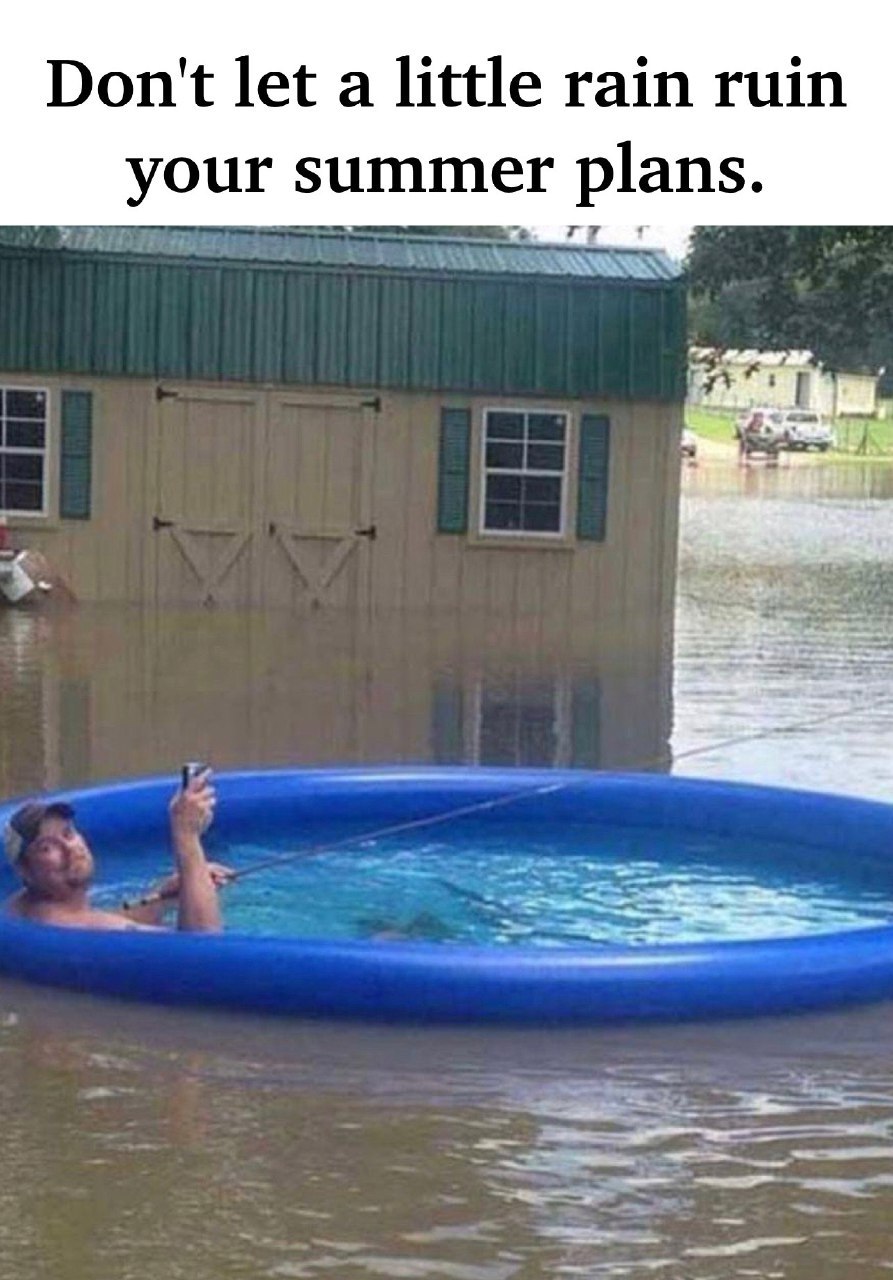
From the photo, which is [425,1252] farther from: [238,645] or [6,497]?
[6,497]

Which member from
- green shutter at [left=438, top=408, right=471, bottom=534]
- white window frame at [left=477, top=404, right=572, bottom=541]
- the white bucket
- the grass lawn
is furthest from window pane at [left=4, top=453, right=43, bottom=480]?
the grass lawn

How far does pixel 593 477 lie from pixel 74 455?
15.7ft

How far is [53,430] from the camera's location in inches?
769

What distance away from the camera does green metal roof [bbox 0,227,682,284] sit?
1962cm

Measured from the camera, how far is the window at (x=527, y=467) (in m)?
19.9

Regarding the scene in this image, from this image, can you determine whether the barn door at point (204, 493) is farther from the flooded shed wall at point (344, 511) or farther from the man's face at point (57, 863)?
the man's face at point (57, 863)

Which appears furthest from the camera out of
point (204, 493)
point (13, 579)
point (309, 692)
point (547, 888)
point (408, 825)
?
point (204, 493)

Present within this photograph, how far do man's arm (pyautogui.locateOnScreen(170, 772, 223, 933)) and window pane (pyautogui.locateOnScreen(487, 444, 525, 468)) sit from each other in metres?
12.7

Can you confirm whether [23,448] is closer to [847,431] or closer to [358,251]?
[358,251]

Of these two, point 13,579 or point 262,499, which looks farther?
point 262,499

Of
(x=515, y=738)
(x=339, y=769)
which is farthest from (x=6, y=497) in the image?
(x=339, y=769)

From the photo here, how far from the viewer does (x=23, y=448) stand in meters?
19.6

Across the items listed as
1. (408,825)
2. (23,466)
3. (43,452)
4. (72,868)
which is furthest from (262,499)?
(72,868)

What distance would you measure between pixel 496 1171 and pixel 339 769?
17.6 feet
